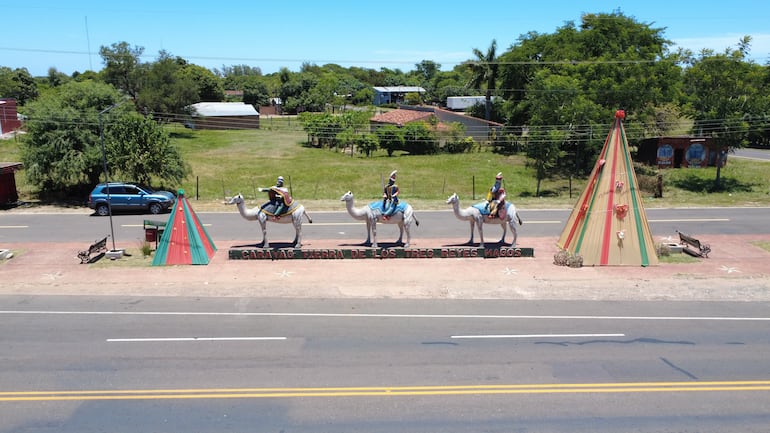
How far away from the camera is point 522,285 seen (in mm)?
20031

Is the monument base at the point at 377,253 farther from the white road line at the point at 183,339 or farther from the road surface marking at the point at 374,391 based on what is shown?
the road surface marking at the point at 374,391

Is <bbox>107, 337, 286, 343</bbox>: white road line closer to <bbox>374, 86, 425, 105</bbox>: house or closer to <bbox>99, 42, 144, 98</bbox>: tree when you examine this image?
<bbox>99, 42, 144, 98</bbox>: tree

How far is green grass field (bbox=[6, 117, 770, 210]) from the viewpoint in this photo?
37.5 meters

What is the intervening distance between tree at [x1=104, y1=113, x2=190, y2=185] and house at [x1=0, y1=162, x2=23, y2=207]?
558 cm

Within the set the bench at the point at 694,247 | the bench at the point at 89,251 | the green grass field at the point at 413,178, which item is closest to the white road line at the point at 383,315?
the bench at the point at 89,251

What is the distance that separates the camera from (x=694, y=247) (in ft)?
81.0

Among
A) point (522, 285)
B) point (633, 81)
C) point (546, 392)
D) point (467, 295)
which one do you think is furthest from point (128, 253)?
point (633, 81)

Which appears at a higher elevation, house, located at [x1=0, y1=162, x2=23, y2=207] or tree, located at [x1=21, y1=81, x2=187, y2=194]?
tree, located at [x1=21, y1=81, x2=187, y2=194]

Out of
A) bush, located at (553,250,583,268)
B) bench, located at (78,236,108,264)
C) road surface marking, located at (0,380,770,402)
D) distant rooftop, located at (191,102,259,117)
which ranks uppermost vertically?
distant rooftop, located at (191,102,259,117)

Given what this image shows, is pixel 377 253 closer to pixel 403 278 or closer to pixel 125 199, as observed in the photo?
pixel 403 278

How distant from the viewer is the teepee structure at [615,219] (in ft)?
72.5

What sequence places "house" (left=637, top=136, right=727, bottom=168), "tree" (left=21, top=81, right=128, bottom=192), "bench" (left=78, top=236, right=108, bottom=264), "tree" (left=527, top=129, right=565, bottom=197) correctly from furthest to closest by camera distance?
"house" (left=637, top=136, right=727, bottom=168) < "tree" (left=527, top=129, right=565, bottom=197) < "tree" (left=21, top=81, right=128, bottom=192) < "bench" (left=78, top=236, right=108, bottom=264)

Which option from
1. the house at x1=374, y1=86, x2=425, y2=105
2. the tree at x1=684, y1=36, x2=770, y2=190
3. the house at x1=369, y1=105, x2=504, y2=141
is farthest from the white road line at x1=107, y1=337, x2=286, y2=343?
the house at x1=374, y1=86, x2=425, y2=105

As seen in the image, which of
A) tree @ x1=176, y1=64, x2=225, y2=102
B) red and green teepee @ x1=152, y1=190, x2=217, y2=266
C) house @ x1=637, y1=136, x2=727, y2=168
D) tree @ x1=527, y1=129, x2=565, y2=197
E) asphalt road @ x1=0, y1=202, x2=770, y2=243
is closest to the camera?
red and green teepee @ x1=152, y1=190, x2=217, y2=266
